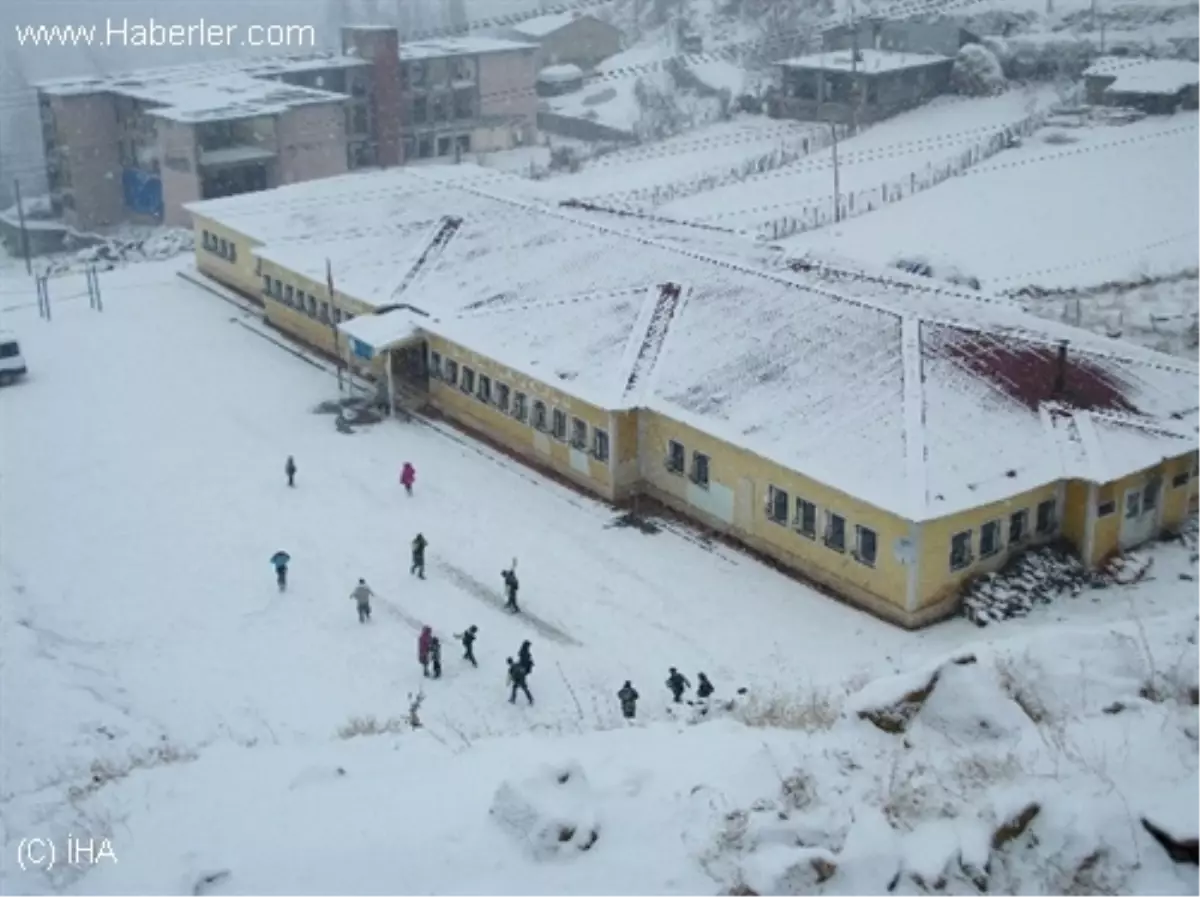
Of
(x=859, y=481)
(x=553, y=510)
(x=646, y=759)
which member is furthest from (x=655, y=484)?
(x=646, y=759)

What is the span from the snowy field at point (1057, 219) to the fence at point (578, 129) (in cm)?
2966

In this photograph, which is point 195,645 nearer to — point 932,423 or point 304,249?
point 932,423

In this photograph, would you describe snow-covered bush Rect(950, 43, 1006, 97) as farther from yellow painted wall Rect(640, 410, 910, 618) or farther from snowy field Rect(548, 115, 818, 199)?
yellow painted wall Rect(640, 410, 910, 618)

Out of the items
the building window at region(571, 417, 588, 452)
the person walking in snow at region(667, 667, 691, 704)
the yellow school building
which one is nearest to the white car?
the yellow school building

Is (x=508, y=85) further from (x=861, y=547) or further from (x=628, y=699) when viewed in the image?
(x=628, y=699)

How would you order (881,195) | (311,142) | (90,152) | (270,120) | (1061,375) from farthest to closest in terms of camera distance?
1. (90,152)
2. (311,142)
3. (270,120)
4. (881,195)
5. (1061,375)

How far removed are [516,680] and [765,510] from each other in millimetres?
7327

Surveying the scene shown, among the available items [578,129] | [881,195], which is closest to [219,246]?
[881,195]

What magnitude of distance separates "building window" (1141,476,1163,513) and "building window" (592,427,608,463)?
11.1 meters

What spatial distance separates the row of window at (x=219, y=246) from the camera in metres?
49.8

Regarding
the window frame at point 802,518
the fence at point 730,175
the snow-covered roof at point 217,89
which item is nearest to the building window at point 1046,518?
the window frame at point 802,518

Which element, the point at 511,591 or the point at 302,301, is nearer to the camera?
the point at 511,591

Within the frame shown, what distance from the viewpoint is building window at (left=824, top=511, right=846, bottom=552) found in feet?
90.5

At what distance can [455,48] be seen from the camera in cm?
8606
